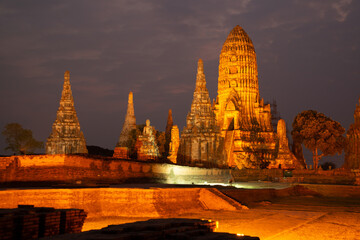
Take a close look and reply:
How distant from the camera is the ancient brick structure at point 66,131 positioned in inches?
1786

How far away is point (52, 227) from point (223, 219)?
7665 millimetres

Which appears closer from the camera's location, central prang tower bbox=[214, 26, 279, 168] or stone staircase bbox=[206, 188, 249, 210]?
stone staircase bbox=[206, 188, 249, 210]

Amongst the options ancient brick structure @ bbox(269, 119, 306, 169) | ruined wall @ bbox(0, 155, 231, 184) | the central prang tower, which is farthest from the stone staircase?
the central prang tower

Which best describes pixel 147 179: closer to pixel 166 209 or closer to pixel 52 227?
pixel 166 209

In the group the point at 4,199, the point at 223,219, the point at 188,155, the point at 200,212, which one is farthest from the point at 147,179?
the point at 188,155

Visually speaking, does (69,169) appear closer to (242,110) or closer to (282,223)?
(282,223)

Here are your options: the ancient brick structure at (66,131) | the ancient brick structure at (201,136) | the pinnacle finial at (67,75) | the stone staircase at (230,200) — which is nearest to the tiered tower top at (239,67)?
the ancient brick structure at (201,136)

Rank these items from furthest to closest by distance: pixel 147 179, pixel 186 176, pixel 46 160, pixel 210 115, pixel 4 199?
pixel 210 115 < pixel 186 176 < pixel 147 179 < pixel 46 160 < pixel 4 199

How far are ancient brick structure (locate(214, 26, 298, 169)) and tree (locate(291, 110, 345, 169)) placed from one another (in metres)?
4.50

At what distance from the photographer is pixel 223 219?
583 inches

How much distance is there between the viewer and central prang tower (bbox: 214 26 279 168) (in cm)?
5894

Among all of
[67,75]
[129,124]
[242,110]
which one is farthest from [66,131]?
[242,110]

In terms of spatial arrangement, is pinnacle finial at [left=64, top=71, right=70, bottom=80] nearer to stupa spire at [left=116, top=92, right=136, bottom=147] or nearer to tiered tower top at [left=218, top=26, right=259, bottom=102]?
stupa spire at [left=116, top=92, right=136, bottom=147]

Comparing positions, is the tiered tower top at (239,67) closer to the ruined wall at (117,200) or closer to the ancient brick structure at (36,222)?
the ruined wall at (117,200)
